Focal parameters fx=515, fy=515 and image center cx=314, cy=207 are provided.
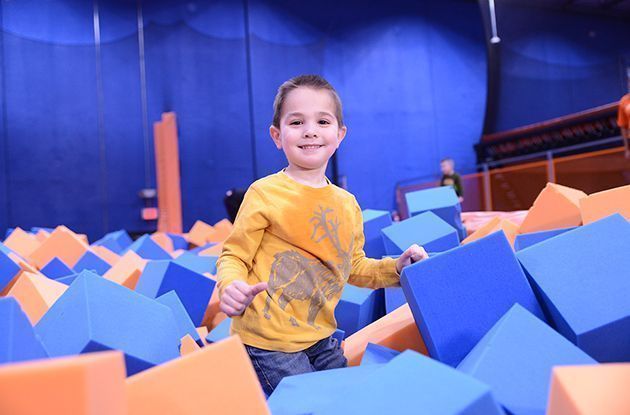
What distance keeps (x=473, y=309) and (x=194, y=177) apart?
5657 millimetres

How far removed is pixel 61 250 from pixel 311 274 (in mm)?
1588

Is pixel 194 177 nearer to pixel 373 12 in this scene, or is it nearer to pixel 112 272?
pixel 373 12

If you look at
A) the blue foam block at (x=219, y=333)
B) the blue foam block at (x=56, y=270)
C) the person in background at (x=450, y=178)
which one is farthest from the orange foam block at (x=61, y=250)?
the person in background at (x=450, y=178)

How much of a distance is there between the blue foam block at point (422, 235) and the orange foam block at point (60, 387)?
1.19 metres

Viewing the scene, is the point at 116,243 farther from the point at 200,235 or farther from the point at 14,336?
the point at 14,336

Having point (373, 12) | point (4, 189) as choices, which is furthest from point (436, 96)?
point (4, 189)

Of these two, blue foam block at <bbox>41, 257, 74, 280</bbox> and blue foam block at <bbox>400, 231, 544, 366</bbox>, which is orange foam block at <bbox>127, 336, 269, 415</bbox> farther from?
blue foam block at <bbox>41, 257, 74, 280</bbox>

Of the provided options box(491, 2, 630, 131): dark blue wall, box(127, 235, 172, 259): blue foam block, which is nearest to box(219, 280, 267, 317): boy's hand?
box(127, 235, 172, 259): blue foam block

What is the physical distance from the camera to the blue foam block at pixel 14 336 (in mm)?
600

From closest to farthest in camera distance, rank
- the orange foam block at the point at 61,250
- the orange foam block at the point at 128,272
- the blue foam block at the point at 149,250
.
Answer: the orange foam block at the point at 128,272
the orange foam block at the point at 61,250
the blue foam block at the point at 149,250

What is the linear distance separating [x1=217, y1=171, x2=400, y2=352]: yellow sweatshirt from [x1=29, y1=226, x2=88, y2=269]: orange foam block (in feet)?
4.38

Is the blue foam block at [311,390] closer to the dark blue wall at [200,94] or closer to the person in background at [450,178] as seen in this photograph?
the person in background at [450,178]

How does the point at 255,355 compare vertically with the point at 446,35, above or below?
below

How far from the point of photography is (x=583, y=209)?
1372 millimetres
